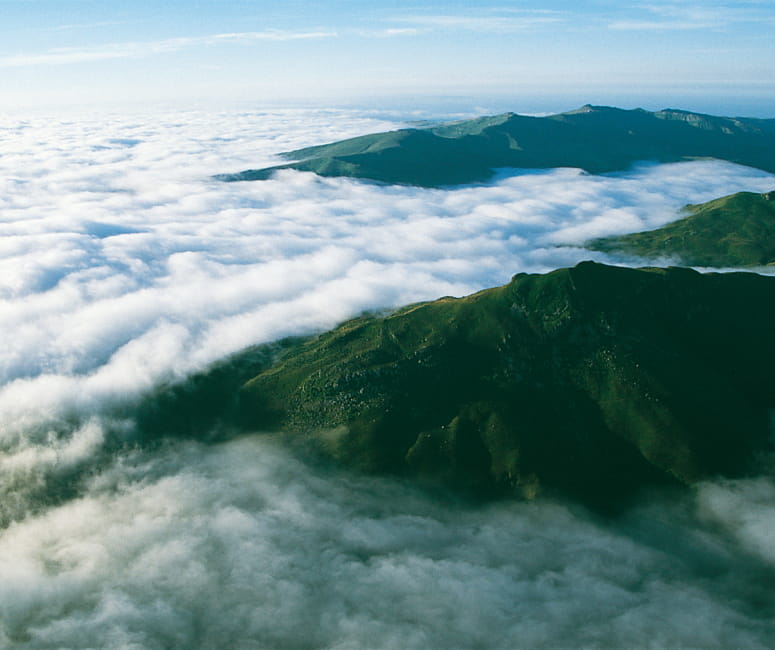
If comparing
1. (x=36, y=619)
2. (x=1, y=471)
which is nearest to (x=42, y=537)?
(x=36, y=619)

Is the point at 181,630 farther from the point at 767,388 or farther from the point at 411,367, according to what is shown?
the point at 767,388

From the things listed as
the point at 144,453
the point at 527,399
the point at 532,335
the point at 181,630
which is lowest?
the point at 181,630

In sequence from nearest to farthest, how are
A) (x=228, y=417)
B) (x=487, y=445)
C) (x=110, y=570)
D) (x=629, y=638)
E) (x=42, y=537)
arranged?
(x=629, y=638), (x=110, y=570), (x=42, y=537), (x=487, y=445), (x=228, y=417)

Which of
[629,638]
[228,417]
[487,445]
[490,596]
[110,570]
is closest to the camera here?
[629,638]

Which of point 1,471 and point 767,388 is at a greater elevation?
point 767,388

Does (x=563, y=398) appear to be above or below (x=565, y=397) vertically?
below

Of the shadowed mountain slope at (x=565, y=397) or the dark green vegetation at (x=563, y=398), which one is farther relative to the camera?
the shadowed mountain slope at (x=565, y=397)

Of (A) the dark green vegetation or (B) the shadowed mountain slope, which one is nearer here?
(A) the dark green vegetation

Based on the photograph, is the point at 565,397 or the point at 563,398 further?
the point at 565,397
